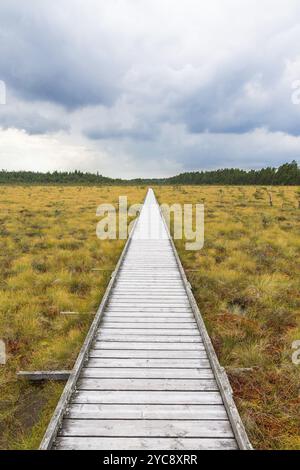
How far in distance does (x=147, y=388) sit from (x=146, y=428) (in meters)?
0.65

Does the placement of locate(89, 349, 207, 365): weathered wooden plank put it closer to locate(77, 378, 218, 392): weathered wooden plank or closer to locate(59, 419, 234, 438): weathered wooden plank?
locate(77, 378, 218, 392): weathered wooden plank

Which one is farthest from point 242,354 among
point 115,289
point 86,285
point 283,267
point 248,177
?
point 248,177

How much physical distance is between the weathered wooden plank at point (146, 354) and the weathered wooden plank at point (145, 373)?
0.96ft

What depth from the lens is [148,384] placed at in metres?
4.07

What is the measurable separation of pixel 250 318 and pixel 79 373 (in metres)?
4.09

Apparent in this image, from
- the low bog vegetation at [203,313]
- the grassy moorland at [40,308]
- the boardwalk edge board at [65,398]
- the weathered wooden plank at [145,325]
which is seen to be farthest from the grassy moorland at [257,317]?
the grassy moorland at [40,308]

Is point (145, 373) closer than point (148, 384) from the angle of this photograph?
No

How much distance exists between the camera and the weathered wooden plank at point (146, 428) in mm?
3283

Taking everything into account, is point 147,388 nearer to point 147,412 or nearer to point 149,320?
point 147,412

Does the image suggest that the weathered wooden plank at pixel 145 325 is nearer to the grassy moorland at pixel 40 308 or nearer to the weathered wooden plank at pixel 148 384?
the grassy moorland at pixel 40 308

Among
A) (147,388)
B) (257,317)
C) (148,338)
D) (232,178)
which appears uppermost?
(232,178)

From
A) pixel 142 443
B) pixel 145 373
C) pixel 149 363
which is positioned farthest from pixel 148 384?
pixel 142 443

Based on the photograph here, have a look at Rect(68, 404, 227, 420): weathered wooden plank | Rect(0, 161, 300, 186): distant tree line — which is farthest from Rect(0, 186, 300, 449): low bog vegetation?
Rect(0, 161, 300, 186): distant tree line
